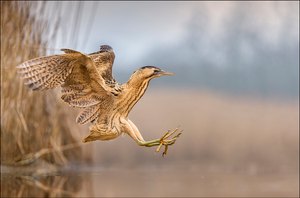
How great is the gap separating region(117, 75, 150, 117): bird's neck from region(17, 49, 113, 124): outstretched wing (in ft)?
0.27

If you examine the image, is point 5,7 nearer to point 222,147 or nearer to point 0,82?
point 0,82

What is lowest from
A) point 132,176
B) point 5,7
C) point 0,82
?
point 132,176

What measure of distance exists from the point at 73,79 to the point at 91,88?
0.14 metres

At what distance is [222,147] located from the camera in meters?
16.1

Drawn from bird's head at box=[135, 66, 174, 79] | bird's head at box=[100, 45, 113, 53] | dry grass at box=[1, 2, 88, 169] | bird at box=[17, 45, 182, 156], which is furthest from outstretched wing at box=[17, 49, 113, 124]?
dry grass at box=[1, 2, 88, 169]

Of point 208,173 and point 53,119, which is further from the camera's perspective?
point 208,173

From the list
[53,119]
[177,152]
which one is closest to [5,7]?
[53,119]

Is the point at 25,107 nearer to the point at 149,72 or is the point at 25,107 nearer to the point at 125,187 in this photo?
the point at 125,187

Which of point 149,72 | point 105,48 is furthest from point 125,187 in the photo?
point 149,72

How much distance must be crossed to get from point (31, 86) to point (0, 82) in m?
7.15

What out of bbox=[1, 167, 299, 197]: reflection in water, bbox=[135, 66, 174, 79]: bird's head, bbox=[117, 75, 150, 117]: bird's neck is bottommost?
bbox=[1, 167, 299, 197]: reflection in water

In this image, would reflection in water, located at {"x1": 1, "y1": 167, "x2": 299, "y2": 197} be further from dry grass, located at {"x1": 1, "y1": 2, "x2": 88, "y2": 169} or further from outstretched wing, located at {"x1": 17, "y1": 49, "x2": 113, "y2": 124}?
outstretched wing, located at {"x1": 17, "y1": 49, "x2": 113, "y2": 124}

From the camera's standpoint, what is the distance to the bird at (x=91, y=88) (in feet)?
11.2

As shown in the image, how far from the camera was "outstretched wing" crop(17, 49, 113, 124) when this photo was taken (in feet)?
11.8
